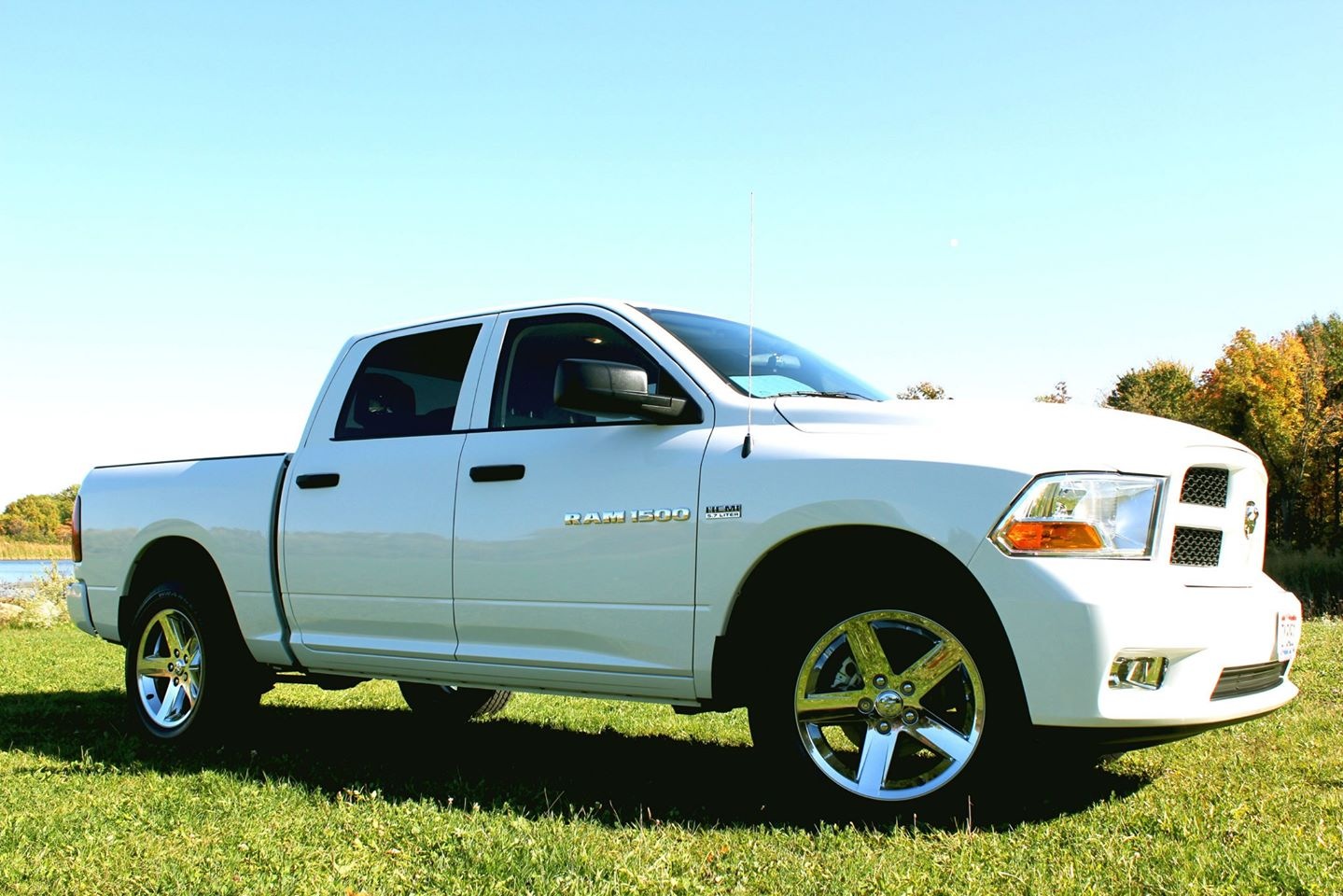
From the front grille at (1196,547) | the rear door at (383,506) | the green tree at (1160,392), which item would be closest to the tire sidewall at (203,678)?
the rear door at (383,506)

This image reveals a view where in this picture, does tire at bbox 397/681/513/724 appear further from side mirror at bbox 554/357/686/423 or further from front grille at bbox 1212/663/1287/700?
front grille at bbox 1212/663/1287/700

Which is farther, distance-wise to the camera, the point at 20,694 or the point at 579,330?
the point at 20,694

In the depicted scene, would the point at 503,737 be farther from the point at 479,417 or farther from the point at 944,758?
the point at 944,758

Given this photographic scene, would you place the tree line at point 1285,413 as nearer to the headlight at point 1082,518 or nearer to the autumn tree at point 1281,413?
the autumn tree at point 1281,413

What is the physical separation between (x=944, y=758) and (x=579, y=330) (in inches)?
95.6

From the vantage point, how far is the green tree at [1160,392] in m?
55.5

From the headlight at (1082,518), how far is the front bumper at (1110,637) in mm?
44

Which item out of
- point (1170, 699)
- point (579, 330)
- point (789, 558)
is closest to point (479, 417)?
point (579, 330)

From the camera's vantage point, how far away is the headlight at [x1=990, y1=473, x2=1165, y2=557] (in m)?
3.59

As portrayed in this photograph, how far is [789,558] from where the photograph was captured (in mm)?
4141

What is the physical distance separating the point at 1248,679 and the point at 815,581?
1.51 m

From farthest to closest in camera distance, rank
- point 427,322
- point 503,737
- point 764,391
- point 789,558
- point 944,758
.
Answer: point 503,737, point 427,322, point 764,391, point 789,558, point 944,758

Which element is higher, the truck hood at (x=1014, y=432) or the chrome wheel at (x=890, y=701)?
the truck hood at (x=1014, y=432)

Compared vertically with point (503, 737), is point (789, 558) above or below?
above
